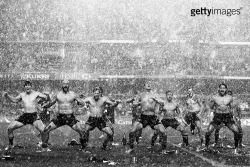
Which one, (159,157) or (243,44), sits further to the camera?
(243,44)

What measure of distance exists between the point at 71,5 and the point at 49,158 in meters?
23.8

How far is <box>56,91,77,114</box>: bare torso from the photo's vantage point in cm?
962

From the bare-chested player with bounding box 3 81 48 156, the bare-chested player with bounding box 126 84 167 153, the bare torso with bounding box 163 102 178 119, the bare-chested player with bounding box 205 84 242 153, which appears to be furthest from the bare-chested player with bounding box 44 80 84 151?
the bare-chested player with bounding box 205 84 242 153

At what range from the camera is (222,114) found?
980 centimetres

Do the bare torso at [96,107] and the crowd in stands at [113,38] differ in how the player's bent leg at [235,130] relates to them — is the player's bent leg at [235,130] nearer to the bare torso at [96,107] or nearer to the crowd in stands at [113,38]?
the bare torso at [96,107]

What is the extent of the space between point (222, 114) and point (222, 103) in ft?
0.96

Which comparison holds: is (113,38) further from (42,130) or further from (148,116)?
(42,130)

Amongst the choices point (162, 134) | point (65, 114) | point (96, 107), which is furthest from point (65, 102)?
point (162, 134)

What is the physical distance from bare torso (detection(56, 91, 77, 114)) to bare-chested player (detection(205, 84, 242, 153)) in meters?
3.53

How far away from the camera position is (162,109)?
10.5m

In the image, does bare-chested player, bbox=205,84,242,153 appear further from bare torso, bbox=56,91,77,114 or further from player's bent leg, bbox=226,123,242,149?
bare torso, bbox=56,91,77,114

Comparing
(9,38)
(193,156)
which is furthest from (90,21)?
(193,156)

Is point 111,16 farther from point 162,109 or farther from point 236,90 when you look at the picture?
point 162,109

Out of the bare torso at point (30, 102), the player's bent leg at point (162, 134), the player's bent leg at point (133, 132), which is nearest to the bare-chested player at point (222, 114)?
the player's bent leg at point (162, 134)
